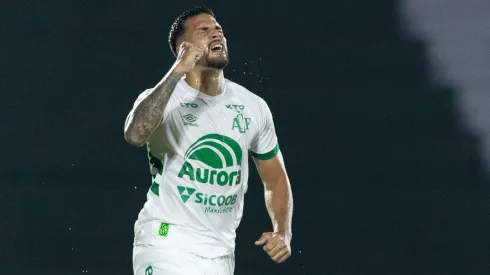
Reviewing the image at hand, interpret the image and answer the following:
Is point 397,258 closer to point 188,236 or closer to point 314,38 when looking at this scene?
point 314,38

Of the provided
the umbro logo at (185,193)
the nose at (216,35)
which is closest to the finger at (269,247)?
the umbro logo at (185,193)

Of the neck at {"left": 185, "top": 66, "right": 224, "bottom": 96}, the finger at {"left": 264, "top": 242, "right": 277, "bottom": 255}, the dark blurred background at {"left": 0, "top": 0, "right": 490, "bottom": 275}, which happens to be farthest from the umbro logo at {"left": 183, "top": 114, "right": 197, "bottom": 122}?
the dark blurred background at {"left": 0, "top": 0, "right": 490, "bottom": 275}

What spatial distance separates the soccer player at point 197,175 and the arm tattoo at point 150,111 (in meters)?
0.02

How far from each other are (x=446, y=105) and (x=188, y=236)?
7.56 ft

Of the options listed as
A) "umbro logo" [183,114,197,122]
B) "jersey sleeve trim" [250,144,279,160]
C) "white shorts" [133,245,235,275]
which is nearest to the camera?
"white shorts" [133,245,235,275]

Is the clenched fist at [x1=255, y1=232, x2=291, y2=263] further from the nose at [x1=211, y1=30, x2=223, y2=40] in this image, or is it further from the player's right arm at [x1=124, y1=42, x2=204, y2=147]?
the nose at [x1=211, y1=30, x2=223, y2=40]

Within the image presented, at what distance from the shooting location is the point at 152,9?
5.18m

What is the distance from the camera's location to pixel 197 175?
3.25 metres

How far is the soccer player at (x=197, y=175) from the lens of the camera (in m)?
3.24

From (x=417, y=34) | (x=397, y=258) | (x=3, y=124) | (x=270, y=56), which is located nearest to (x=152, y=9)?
(x=270, y=56)

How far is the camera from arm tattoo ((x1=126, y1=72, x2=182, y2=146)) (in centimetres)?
306

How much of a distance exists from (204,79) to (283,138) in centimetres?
168

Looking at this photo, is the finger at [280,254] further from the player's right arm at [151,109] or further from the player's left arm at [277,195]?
the player's right arm at [151,109]

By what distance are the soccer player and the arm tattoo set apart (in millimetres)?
21
